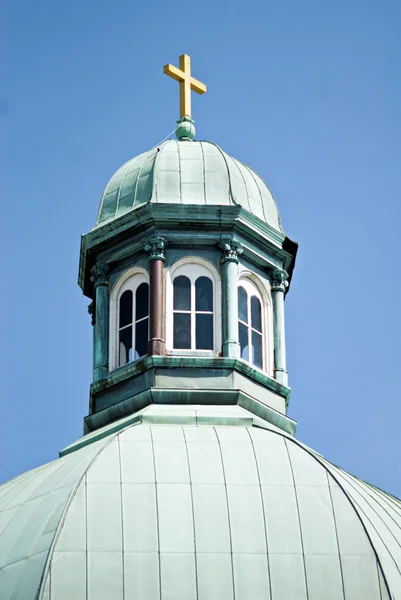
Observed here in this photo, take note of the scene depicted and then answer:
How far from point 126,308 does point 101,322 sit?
1.93 feet

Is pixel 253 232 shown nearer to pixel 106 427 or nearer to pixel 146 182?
pixel 146 182

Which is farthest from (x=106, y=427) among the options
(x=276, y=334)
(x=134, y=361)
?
(x=276, y=334)

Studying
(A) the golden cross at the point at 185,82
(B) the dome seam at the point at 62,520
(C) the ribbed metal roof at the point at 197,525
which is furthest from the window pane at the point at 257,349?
(A) the golden cross at the point at 185,82

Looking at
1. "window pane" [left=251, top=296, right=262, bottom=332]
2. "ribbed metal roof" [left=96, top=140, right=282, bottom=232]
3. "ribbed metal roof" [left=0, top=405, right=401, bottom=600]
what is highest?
"ribbed metal roof" [left=96, top=140, right=282, bottom=232]

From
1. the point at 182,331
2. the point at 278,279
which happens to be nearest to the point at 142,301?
the point at 182,331

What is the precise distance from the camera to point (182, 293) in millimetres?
42594

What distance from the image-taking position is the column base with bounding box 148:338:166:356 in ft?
136

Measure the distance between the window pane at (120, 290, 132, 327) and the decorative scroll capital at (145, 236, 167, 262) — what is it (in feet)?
3.72

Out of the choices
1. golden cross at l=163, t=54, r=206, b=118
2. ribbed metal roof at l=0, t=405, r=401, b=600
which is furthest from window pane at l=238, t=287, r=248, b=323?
golden cross at l=163, t=54, r=206, b=118

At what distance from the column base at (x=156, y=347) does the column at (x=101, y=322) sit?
4.90ft

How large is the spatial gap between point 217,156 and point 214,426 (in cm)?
727

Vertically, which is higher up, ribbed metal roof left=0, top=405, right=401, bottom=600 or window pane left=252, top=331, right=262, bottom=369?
window pane left=252, top=331, right=262, bottom=369

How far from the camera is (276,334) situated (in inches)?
1708

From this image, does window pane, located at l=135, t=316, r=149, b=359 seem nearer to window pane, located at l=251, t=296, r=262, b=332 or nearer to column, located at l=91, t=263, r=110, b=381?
column, located at l=91, t=263, r=110, b=381
